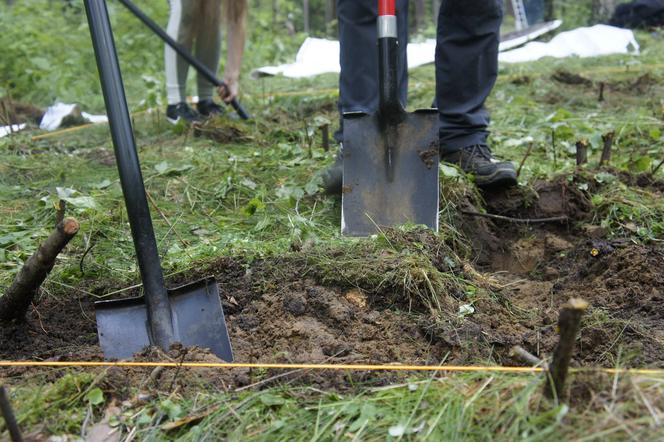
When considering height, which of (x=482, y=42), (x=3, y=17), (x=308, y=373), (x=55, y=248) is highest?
(x=3, y=17)

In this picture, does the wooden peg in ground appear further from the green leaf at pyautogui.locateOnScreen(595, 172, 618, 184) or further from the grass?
the green leaf at pyautogui.locateOnScreen(595, 172, 618, 184)

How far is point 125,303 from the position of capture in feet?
5.92

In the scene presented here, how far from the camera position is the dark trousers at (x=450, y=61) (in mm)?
2709

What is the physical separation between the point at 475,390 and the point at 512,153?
236cm

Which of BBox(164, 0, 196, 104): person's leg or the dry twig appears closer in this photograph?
the dry twig

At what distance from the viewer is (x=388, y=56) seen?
2453 millimetres

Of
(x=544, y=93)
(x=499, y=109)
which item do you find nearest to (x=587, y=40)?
(x=544, y=93)

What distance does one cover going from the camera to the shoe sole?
2656 mm

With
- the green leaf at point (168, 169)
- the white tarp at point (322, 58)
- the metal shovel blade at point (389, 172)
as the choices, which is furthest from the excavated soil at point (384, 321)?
the white tarp at point (322, 58)

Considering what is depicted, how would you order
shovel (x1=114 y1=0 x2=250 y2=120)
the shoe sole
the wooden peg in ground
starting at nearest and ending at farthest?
the wooden peg in ground
the shoe sole
shovel (x1=114 y1=0 x2=250 y2=120)

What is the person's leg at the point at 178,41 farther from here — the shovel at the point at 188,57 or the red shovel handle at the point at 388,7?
the red shovel handle at the point at 388,7

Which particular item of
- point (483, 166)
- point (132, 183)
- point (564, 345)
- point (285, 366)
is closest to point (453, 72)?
point (483, 166)

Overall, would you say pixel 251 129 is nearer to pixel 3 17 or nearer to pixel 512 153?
pixel 512 153

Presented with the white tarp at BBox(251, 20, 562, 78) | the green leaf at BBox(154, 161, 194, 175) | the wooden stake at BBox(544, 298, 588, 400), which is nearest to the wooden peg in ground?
the wooden stake at BBox(544, 298, 588, 400)
